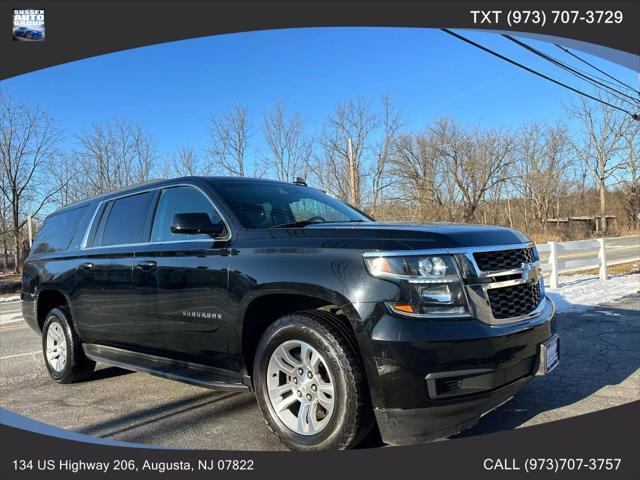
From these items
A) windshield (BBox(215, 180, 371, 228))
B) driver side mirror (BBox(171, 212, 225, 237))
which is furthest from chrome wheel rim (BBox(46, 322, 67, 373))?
windshield (BBox(215, 180, 371, 228))

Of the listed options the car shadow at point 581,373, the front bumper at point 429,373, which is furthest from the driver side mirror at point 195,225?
the car shadow at point 581,373

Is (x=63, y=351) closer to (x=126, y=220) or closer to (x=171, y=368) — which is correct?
(x=126, y=220)

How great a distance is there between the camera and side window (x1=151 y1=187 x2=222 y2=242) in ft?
13.3

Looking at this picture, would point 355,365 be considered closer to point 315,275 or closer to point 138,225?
point 315,275

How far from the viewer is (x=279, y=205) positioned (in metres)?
4.24

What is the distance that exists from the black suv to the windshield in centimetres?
2

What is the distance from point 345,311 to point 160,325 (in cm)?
193

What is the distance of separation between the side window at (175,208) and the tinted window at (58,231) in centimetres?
173

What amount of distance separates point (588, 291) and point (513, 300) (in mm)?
7970

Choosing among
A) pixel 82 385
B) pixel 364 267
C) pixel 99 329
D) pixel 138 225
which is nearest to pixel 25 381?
pixel 82 385

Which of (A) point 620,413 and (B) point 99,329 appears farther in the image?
(B) point 99,329

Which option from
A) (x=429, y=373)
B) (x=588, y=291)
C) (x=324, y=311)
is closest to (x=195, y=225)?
(x=324, y=311)

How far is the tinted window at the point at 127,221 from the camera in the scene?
4.63 m

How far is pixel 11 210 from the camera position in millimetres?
31078
